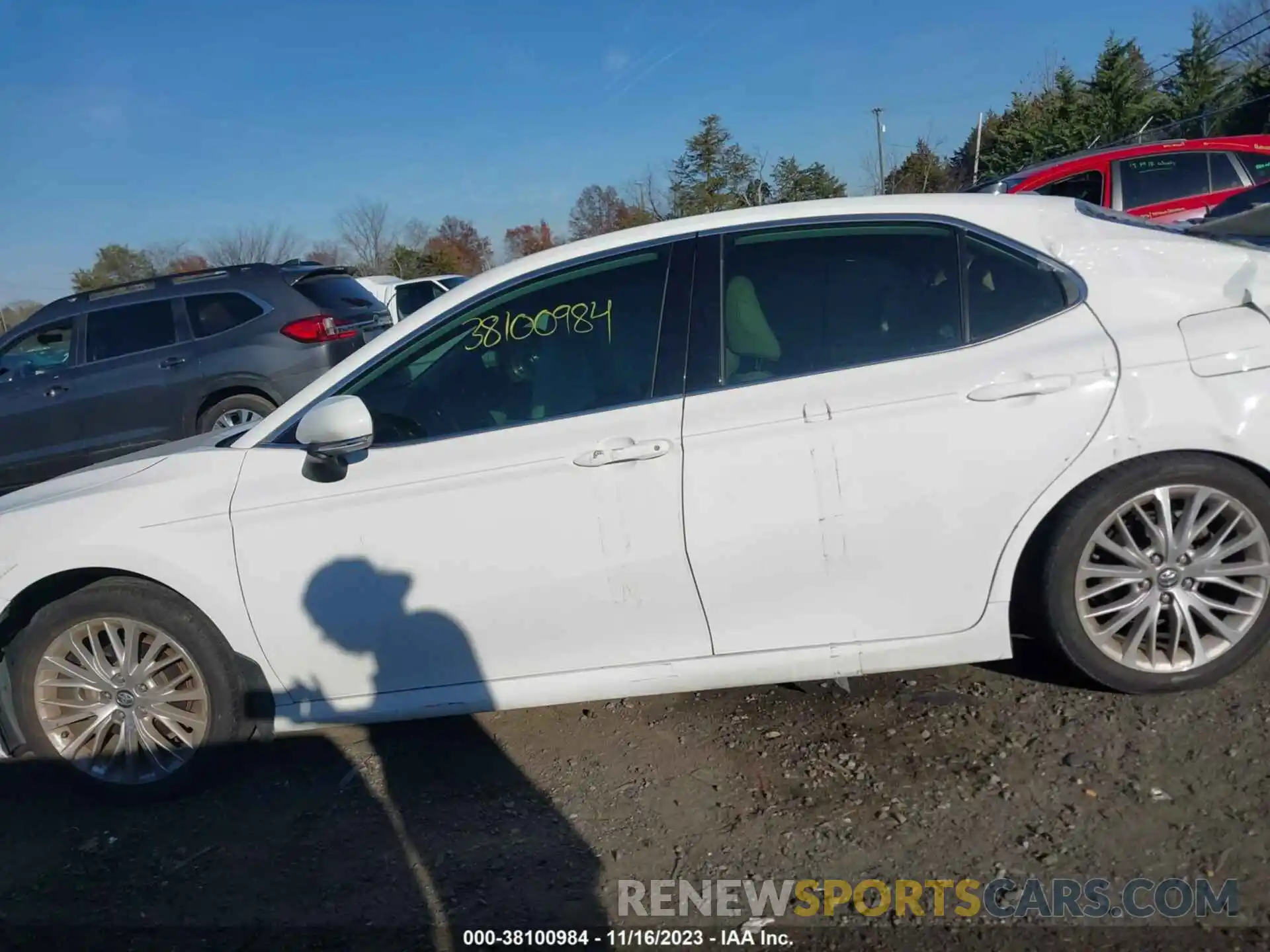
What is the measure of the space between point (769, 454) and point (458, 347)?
1158 mm

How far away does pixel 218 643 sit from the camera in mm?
3279

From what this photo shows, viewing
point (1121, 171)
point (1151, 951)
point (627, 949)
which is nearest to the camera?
point (1151, 951)

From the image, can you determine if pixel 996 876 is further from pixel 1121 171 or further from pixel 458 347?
pixel 1121 171

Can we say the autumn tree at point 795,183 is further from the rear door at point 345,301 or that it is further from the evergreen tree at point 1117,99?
the rear door at point 345,301

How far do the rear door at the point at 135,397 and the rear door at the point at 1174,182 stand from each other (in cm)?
1011

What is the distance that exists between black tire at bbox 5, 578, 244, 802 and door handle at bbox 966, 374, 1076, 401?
266 centimetres

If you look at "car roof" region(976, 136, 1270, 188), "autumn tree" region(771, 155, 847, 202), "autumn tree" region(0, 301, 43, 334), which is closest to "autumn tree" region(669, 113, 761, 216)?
"autumn tree" region(771, 155, 847, 202)

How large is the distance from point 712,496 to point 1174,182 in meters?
10.5

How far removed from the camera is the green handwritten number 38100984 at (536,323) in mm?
3250

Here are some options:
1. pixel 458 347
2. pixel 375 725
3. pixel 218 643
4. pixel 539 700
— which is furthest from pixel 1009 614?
pixel 218 643

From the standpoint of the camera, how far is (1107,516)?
9.92 feet

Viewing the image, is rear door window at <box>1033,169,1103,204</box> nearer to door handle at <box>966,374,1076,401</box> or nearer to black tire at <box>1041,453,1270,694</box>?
black tire at <box>1041,453,1270,694</box>

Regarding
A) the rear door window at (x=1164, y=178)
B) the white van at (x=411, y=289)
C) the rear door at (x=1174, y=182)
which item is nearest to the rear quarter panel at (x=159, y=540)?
the rear door at (x=1174, y=182)

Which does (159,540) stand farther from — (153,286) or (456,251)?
(456,251)
